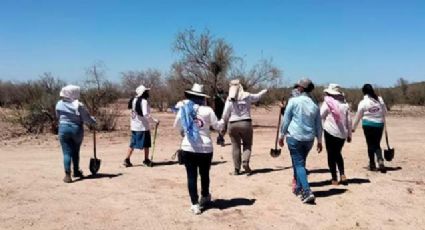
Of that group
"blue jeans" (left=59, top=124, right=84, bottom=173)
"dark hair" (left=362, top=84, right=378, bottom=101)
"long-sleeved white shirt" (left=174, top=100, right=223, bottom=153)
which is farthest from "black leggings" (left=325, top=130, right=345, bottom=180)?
"blue jeans" (left=59, top=124, right=84, bottom=173)

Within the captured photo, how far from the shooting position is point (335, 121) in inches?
403

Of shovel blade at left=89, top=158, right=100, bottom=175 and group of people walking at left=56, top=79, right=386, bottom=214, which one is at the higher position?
group of people walking at left=56, top=79, right=386, bottom=214

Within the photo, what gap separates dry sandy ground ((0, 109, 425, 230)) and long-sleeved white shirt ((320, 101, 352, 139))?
3.15ft

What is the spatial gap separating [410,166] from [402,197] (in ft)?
12.2

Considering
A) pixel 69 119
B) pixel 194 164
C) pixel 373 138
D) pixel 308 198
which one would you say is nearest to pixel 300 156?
pixel 308 198

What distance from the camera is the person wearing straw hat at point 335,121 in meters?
10.2

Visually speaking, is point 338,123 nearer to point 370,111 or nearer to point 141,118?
point 370,111

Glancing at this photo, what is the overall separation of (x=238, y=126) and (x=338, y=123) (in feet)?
6.59

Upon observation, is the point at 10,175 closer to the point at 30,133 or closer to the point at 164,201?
the point at 164,201

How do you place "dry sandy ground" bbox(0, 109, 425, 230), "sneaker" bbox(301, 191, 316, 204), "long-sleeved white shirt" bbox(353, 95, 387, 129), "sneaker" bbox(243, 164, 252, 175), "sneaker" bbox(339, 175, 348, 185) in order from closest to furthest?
"dry sandy ground" bbox(0, 109, 425, 230)
"sneaker" bbox(301, 191, 316, 204)
"sneaker" bbox(339, 175, 348, 185)
"sneaker" bbox(243, 164, 252, 175)
"long-sleeved white shirt" bbox(353, 95, 387, 129)

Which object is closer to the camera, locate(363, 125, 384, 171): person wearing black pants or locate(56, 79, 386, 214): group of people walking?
locate(56, 79, 386, 214): group of people walking

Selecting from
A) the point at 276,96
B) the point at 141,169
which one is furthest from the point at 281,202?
the point at 276,96

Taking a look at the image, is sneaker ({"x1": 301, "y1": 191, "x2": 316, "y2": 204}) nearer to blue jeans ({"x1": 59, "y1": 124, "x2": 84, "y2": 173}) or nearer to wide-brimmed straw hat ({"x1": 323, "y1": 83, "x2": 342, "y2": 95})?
wide-brimmed straw hat ({"x1": 323, "y1": 83, "x2": 342, "y2": 95})

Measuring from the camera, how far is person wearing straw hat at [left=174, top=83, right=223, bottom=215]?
8383mm
